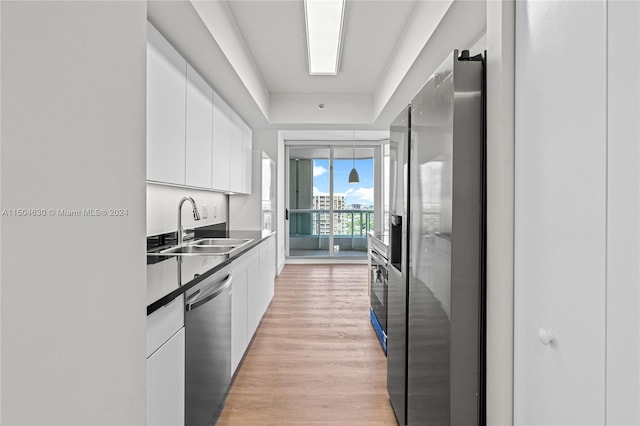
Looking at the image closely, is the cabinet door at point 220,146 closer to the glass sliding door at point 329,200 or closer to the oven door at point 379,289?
the oven door at point 379,289

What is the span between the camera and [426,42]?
8.02 ft

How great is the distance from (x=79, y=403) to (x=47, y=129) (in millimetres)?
448

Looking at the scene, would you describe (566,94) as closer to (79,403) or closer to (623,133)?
(623,133)

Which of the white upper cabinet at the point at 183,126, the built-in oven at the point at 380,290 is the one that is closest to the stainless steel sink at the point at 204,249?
the white upper cabinet at the point at 183,126

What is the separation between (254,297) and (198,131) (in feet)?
4.55

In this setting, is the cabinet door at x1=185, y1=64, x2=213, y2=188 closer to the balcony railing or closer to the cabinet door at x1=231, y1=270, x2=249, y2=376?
the cabinet door at x1=231, y1=270, x2=249, y2=376

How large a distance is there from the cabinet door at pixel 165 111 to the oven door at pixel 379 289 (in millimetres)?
1619

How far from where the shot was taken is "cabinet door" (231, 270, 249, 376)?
7.35 ft

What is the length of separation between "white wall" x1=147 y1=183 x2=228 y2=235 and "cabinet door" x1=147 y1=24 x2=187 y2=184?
377mm

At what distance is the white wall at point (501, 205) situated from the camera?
1.05m

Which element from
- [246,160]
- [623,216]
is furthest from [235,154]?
[623,216]

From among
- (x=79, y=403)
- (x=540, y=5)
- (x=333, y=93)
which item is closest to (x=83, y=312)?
(x=79, y=403)

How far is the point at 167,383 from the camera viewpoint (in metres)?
1.28

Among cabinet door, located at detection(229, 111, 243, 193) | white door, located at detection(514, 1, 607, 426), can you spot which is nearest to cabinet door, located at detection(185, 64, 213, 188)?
cabinet door, located at detection(229, 111, 243, 193)
